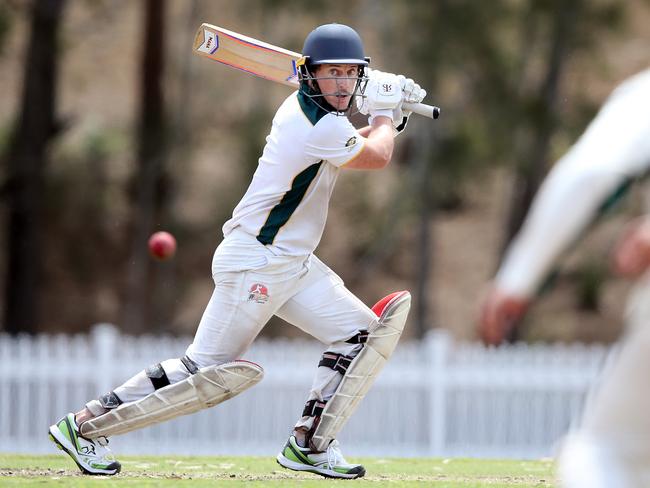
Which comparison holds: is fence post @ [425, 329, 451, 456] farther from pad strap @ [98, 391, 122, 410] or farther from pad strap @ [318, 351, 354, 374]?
pad strap @ [98, 391, 122, 410]

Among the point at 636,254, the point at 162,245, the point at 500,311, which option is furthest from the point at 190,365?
the point at 636,254

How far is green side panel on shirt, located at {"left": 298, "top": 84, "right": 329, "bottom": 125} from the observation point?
5.33m

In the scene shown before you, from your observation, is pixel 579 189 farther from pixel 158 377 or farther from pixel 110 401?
pixel 110 401

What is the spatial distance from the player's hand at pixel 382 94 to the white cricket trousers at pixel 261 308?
2.43 feet

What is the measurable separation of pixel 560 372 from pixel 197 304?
427 inches

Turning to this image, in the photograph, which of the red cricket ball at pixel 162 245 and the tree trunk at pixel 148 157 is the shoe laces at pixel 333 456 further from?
the tree trunk at pixel 148 157

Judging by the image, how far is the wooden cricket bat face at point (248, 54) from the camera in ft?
19.9

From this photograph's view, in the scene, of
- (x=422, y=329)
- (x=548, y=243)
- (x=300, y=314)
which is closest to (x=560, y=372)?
(x=422, y=329)

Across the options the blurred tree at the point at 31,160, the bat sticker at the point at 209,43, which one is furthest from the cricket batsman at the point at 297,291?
the blurred tree at the point at 31,160

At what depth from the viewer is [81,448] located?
541 cm

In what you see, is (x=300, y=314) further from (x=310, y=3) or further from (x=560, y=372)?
(x=310, y=3)

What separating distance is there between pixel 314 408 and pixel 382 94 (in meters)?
1.47

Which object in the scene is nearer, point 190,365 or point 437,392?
point 190,365

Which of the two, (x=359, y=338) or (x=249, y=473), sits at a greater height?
(x=359, y=338)
